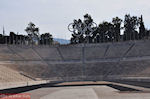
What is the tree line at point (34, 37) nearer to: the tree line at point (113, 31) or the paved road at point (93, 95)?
the tree line at point (113, 31)

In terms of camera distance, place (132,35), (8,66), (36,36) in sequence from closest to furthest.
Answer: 1. (8,66)
2. (132,35)
3. (36,36)

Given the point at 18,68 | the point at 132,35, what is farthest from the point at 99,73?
the point at 132,35

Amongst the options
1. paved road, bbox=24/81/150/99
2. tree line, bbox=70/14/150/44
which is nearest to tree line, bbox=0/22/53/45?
tree line, bbox=70/14/150/44

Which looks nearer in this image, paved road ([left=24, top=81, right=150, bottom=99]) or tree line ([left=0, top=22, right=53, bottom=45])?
paved road ([left=24, top=81, right=150, bottom=99])

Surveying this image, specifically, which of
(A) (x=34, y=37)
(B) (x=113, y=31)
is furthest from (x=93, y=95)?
(A) (x=34, y=37)

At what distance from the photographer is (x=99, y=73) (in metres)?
60.0

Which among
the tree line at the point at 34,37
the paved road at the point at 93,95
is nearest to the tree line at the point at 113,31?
the tree line at the point at 34,37

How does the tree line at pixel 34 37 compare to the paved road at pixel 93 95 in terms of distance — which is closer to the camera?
the paved road at pixel 93 95

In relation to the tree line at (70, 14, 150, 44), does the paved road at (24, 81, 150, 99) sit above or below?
below

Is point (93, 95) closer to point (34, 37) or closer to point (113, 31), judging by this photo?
point (113, 31)

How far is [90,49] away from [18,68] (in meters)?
26.6

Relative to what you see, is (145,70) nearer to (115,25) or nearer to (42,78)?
(42,78)

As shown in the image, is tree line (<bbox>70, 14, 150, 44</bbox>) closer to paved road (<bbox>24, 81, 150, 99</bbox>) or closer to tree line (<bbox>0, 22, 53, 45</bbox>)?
tree line (<bbox>0, 22, 53, 45</bbox>)

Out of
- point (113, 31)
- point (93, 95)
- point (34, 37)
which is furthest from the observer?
point (34, 37)
